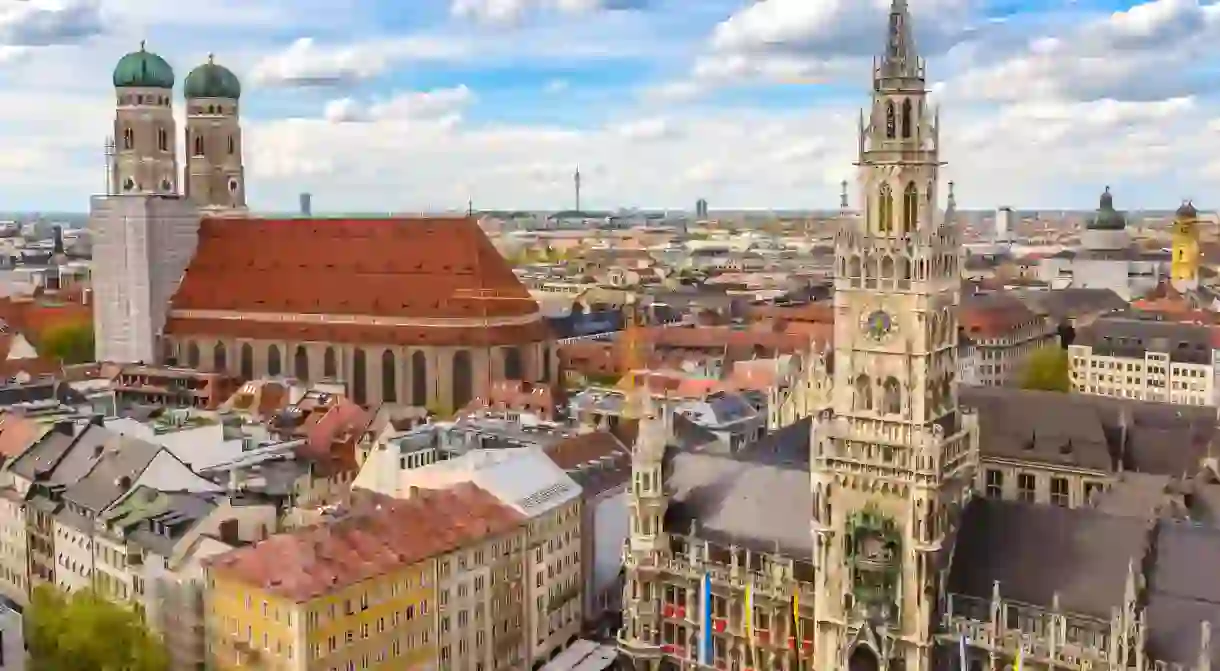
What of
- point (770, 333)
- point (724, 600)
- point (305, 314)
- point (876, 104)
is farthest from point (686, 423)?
point (770, 333)

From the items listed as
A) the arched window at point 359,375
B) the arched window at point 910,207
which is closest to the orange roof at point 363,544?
the arched window at point 910,207

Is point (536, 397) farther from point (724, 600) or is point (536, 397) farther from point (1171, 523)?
point (1171, 523)

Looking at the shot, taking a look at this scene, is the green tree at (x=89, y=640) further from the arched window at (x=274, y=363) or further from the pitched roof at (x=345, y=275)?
the arched window at (x=274, y=363)

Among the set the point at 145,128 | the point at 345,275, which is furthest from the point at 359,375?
the point at 145,128

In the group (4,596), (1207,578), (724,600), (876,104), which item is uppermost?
(876,104)

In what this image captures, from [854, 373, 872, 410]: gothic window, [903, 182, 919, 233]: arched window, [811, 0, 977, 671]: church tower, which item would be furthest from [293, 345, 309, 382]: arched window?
[903, 182, 919, 233]: arched window

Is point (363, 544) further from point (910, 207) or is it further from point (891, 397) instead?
point (910, 207)
